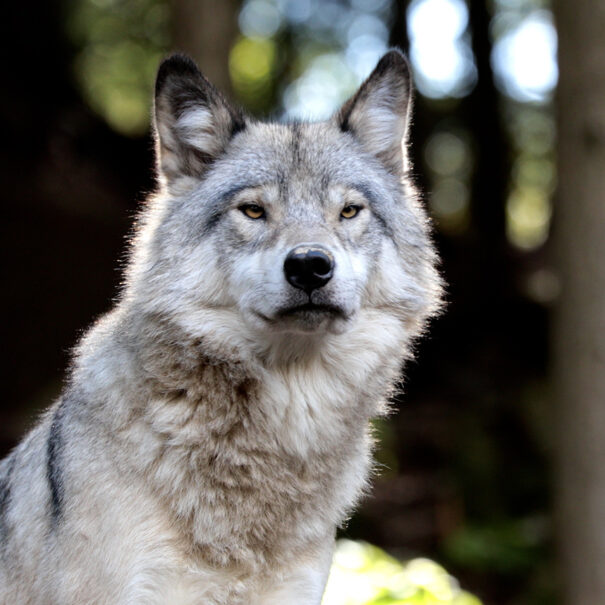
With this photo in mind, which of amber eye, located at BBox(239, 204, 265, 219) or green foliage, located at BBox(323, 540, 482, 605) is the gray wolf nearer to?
amber eye, located at BBox(239, 204, 265, 219)

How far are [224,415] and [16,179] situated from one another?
9.03 metres

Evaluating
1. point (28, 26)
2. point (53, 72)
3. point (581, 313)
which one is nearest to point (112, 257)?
point (53, 72)

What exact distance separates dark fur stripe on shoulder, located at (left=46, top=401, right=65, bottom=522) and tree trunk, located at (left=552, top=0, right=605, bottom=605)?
13.1ft

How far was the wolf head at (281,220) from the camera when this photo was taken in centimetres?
353

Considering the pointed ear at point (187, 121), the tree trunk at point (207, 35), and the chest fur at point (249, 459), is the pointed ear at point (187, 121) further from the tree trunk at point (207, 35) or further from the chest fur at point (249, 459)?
the tree trunk at point (207, 35)

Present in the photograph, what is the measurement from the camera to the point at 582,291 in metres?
6.02

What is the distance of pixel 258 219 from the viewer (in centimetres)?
376

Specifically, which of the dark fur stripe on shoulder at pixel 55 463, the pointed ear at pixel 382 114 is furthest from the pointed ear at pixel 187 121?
the dark fur stripe on shoulder at pixel 55 463

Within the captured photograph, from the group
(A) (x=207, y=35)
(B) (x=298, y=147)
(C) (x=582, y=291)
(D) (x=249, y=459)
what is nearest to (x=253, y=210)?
(B) (x=298, y=147)

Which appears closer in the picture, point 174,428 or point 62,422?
point 174,428

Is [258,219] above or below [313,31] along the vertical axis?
above

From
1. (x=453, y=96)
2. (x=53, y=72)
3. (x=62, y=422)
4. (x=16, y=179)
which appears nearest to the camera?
(x=62, y=422)

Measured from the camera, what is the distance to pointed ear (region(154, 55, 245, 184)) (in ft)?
12.7

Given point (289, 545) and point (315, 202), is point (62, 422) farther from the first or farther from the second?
point (315, 202)
